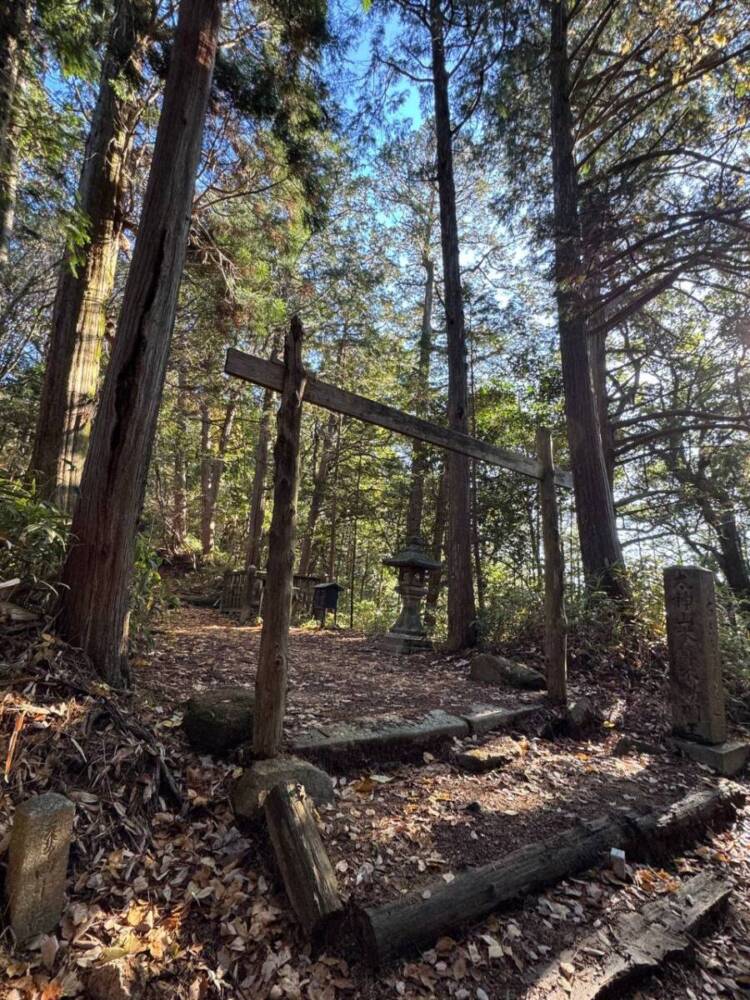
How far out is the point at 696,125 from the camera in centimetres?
694

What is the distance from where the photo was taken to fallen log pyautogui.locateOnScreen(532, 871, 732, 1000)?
1.86m

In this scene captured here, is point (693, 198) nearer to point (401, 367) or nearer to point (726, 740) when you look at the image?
point (726, 740)

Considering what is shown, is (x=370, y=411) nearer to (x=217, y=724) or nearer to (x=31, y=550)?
(x=217, y=724)

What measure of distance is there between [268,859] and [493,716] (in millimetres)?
2457

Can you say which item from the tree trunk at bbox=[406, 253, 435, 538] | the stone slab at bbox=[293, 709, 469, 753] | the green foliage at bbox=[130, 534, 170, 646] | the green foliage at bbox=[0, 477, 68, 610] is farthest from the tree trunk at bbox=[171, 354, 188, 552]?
the stone slab at bbox=[293, 709, 469, 753]

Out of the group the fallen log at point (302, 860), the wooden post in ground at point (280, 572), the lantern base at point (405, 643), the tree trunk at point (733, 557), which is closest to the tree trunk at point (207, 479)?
the lantern base at point (405, 643)

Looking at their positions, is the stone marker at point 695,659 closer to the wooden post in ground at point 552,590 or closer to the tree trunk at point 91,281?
the wooden post in ground at point 552,590

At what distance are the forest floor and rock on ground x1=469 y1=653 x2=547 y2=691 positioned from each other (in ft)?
4.37

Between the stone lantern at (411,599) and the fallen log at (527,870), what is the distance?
4.71 meters

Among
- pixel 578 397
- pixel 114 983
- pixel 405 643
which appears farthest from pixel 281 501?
pixel 578 397

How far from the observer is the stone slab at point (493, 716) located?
160 inches

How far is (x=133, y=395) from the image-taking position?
11.7 feet

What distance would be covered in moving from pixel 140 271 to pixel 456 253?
6041mm

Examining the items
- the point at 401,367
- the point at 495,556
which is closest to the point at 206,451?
the point at 401,367
